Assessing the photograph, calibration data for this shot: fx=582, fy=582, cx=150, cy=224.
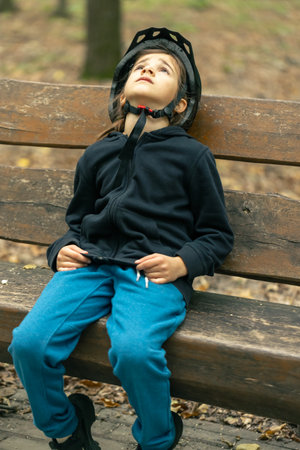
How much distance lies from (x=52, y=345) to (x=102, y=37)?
6.34 m

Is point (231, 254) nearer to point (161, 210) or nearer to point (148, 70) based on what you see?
point (161, 210)

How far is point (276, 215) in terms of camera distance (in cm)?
279

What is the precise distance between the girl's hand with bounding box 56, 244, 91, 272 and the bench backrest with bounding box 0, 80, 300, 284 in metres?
0.62

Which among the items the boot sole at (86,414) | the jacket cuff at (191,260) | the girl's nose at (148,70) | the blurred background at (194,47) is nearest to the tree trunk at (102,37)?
the blurred background at (194,47)

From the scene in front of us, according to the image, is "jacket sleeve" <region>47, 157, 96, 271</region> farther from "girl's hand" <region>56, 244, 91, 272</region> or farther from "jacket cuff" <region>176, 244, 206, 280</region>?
"jacket cuff" <region>176, 244, 206, 280</region>

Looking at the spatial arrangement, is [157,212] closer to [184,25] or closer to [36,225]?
[36,225]

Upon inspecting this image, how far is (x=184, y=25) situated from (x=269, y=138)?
7868mm

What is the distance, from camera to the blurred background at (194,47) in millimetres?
6035

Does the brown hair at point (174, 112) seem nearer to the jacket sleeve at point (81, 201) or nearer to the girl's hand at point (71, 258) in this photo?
the jacket sleeve at point (81, 201)

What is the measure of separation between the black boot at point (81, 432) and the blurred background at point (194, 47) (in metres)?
2.17

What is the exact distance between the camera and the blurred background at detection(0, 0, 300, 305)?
604 centimetres

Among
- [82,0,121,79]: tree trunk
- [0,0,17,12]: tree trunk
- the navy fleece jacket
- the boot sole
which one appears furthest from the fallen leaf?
[0,0,17,12]: tree trunk

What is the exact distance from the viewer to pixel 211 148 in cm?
290

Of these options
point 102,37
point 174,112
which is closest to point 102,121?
point 174,112
